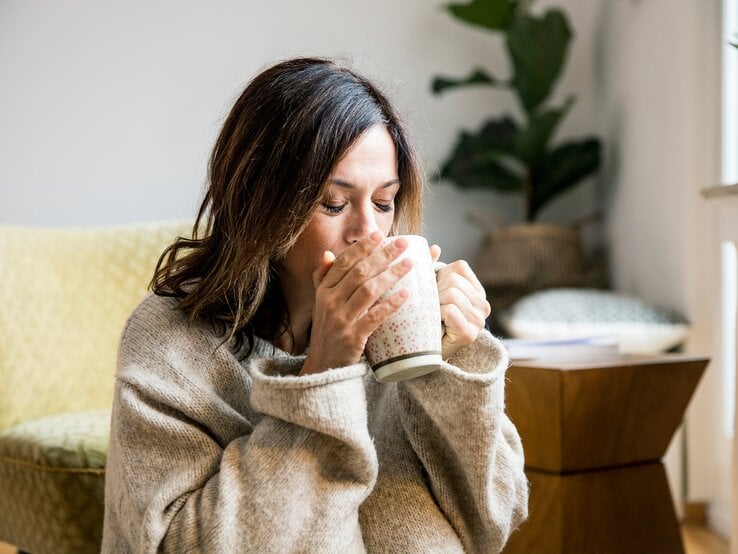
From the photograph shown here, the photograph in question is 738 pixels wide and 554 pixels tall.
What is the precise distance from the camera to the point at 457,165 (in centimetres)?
257

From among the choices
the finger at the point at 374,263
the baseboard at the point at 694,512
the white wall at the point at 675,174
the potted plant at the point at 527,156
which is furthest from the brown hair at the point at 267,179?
the potted plant at the point at 527,156

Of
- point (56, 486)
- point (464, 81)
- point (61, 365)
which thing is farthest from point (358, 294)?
point (464, 81)

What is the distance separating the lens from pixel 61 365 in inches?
70.1

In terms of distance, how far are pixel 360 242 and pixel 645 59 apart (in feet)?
5.79

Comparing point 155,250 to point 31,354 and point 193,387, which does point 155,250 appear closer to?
point 31,354

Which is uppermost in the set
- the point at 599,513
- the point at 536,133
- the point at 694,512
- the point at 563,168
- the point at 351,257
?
the point at 351,257

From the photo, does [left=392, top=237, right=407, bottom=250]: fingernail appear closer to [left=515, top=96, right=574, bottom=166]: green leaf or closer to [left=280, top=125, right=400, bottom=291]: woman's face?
[left=280, top=125, right=400, bottom=291]: woman's face

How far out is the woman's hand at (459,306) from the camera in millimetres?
850

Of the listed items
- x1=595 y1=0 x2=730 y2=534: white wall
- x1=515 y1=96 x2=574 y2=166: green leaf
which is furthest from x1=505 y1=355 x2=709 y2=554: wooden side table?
x1=515 y1=96 x2=574 y2=166: green leaf

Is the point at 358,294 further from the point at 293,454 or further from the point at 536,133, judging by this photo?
the point at 536,133

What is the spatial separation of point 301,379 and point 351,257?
110mm

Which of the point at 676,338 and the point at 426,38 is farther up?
the point at 426,38

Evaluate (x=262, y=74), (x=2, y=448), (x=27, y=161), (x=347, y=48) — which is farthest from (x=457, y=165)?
(x=262, y=74)

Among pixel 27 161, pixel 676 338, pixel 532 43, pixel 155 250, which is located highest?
pixel 532 43
